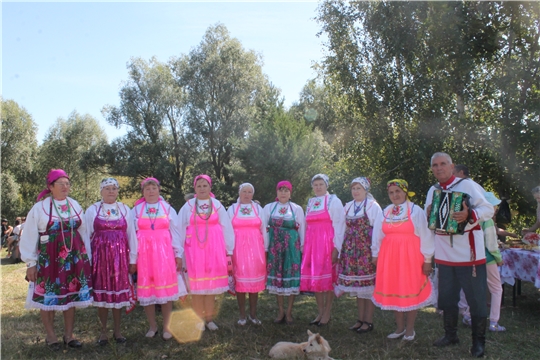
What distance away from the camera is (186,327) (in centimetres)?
537

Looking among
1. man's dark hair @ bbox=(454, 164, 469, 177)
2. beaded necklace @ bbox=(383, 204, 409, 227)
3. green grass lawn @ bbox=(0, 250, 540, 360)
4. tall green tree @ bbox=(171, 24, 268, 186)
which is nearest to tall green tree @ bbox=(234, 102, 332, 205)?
tall green tree @ bbox=(171, 24, 268, 186)

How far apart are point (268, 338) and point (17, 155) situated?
32558 millimetres

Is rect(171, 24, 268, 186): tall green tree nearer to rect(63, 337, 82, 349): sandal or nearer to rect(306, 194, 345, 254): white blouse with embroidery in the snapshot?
rect(306, 194, 345, 254): white blouse with embroidery

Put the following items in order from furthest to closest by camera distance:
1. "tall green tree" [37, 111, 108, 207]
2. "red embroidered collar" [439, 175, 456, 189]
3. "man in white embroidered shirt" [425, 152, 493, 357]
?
"tall green tree" [37, 111, 108, 207] < "red embroidered collar" [439, 175, 456, 189] < "man in white embroidered shirt" [425, 152, 493, 357]

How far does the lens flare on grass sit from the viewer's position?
16.4 feet

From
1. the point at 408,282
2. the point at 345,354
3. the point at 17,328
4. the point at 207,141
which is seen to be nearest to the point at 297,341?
the point at 345,354

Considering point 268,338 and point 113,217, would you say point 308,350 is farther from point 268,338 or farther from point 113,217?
point 113,217

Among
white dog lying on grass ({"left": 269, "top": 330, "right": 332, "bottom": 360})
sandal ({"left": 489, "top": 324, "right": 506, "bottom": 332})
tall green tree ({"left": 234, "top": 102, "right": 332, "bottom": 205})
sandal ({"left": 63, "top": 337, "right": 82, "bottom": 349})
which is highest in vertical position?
tall green tree ({"left": 234, "top": 102, "right": 332, "bottom": 205})

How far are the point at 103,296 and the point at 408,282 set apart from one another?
338 centimetres

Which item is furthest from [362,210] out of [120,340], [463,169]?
[120,340]

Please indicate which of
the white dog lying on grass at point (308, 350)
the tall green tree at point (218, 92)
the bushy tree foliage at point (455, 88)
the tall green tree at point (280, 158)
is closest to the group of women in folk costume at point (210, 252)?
the white dog lying on grass at point (308, 350)

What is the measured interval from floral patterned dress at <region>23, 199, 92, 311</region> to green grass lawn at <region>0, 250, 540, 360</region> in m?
0.58

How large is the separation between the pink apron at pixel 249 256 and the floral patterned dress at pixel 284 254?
130 millimetres

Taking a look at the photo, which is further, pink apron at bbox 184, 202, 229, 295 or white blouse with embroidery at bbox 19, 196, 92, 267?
pink apron at bbox 184, 202, 229, 295
